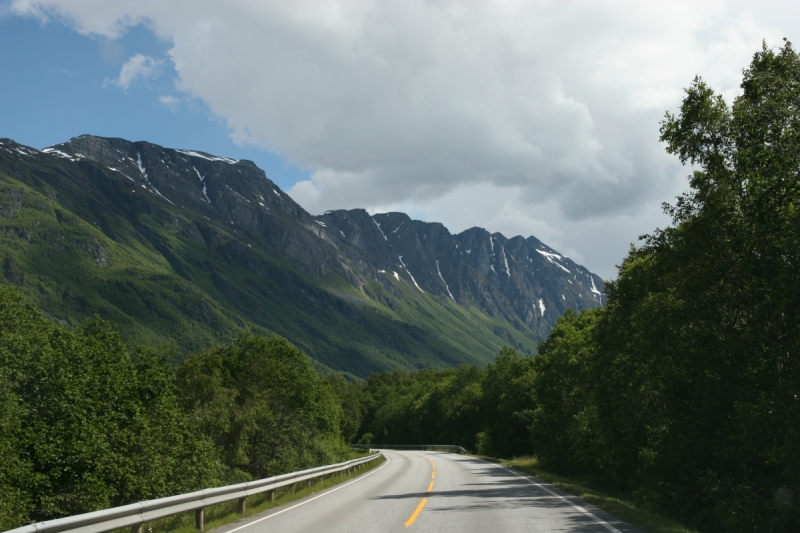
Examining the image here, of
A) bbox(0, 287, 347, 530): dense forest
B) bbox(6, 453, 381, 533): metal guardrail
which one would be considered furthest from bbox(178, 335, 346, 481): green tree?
bbox(6, 453, 381, 533): metal guardrail

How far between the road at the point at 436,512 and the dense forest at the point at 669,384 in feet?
10.6

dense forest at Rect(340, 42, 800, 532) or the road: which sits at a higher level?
dense forest at Rect(340, 42, 800, 532)

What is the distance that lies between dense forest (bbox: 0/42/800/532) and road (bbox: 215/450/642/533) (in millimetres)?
3242

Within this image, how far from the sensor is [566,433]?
39.6 meters

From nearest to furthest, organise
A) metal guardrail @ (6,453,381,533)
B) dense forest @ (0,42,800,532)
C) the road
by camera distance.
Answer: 1. metal guardrail @ (6,453,381,533)
2. the road
3. dense forest @ (0,42,800,532)

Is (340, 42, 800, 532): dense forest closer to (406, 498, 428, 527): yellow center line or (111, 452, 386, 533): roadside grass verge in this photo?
(406, 498, 428, 527): yellow center line

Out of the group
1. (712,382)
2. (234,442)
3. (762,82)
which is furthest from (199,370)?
(762,82)

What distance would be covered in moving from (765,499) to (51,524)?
588 inches

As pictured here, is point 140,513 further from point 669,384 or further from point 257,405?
point 257,405

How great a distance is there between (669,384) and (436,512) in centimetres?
807

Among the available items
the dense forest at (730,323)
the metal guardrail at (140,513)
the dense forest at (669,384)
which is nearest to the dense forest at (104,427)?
the dense forest at (669,384)

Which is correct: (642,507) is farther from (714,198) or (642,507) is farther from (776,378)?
(714,198)

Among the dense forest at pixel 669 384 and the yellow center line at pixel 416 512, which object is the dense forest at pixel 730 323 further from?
the yellow center line at pixel 416 512

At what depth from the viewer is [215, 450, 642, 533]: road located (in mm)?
13670
